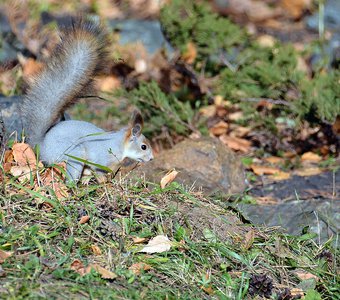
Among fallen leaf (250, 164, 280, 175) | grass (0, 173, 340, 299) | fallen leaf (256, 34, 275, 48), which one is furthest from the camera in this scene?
fallen leaf (256, 34, 275, 48)

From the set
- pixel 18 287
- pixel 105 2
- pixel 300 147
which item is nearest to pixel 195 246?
pixel 18 287

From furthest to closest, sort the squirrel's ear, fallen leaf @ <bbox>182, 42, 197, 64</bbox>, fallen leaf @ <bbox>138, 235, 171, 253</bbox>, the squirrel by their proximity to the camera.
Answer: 1. fallen leaf @ <bbox>182, 42, 197, 64</bbox>
2. the squirrel's ear
3. the squirrel
4. fallen leaf @ <bbox>138, 235, 171, 253</bbox>

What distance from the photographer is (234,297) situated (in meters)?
3.09

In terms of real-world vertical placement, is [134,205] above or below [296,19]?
above

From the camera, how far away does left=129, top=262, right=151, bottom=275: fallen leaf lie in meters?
3.05

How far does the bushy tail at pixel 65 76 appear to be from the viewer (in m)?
3.82

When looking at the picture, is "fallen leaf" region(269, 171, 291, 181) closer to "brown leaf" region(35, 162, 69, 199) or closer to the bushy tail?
the bushy tail

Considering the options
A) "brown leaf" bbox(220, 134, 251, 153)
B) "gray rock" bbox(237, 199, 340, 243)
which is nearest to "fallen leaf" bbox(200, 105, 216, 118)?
"brown leaf" bbox(220, 134, 251, 153)

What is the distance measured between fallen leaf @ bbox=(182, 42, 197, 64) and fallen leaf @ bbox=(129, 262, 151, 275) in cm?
380

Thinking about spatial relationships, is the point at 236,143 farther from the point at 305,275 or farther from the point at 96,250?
the point at 96,250

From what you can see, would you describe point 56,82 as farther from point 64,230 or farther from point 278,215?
point 278,215

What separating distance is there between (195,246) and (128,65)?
384 centimetres

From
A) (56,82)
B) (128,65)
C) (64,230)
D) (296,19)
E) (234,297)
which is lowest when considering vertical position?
(296,19)

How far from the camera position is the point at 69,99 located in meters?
3.87
